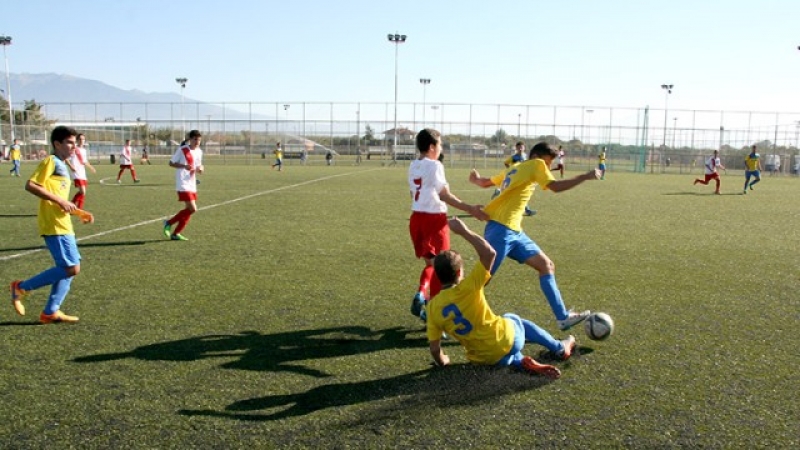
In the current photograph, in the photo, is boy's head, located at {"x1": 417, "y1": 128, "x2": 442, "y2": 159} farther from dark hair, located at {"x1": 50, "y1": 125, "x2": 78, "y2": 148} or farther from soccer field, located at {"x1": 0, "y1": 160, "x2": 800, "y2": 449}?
dark hair, located at {"x1": 50, "y1": 125, "x2": 78, "y2": 148}

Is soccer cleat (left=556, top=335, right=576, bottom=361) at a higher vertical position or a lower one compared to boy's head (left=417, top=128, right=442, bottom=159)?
lower

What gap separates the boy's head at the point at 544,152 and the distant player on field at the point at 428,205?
0.89 m

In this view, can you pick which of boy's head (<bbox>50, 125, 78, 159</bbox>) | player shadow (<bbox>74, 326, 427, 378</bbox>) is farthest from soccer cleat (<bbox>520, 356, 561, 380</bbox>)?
boy's head (<bbox>50, 125, 78, 159</bbox>)

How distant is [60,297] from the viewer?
5.62m

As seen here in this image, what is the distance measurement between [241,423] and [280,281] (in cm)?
388

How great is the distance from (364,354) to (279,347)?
0.77 metres

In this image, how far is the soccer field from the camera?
11.6 ft

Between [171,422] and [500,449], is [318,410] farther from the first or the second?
[500,449]

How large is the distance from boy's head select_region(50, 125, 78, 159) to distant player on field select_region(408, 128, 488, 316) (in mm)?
3328

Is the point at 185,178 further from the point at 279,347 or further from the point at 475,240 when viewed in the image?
the point at 475,240

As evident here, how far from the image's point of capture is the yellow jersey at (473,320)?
413 centimetres

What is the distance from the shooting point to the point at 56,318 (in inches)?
220

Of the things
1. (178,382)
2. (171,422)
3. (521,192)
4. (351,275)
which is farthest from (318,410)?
(351,275)

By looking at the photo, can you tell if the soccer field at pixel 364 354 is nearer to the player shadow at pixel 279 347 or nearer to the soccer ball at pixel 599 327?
the player shadow at pixel 279 347
